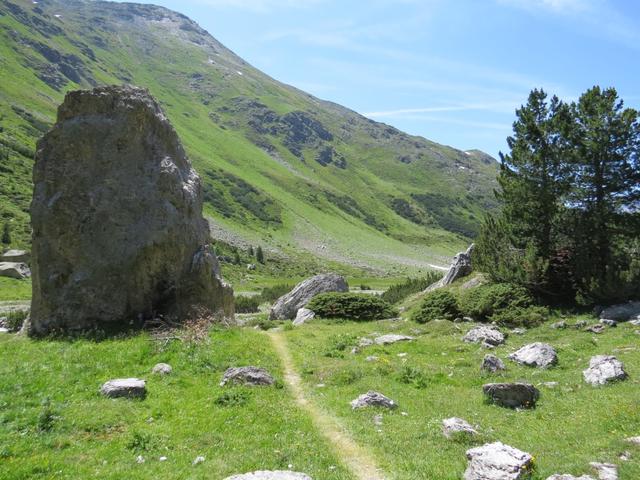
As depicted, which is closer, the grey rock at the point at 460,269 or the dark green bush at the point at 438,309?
the dark green bush at the point at 438,309

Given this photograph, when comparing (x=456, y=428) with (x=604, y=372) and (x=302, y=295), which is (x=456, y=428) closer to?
(x=604, y=372)

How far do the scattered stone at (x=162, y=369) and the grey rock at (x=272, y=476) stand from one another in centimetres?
899

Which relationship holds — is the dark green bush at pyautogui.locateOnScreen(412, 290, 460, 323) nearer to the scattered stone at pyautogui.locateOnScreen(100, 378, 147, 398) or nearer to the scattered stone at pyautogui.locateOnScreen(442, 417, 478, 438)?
the scattered stone at pyautogui.locateOnScreen(442, 417, 478, 438)

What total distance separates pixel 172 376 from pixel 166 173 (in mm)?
13445

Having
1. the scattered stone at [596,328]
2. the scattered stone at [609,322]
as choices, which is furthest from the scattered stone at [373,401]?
the scattered stone at [609,322]

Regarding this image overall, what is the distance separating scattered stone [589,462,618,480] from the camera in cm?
924

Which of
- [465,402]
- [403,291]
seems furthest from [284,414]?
[403,291]

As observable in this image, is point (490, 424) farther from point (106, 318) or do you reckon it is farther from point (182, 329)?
point (106, 318)

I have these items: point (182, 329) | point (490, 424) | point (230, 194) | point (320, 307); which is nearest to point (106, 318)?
point (182, 329)

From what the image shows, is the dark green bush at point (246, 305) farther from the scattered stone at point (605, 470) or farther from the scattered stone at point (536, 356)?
the scattered stone at point (605, 470)

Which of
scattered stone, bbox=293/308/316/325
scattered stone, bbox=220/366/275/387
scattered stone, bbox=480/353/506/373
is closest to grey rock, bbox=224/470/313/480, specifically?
scattered stone, bbox=220/366/275/387

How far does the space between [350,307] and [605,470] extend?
2734cm

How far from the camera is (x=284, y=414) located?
46.1 feet

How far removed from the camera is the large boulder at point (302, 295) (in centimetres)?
4316
